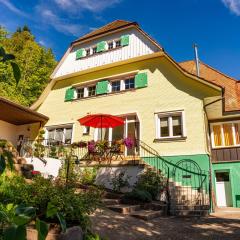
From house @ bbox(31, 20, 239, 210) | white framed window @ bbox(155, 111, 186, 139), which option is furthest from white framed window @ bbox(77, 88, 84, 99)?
white framed window @ bbox(155, 111, 186, 139)

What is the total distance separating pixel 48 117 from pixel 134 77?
6.46 m

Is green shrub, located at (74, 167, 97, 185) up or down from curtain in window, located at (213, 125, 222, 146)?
down

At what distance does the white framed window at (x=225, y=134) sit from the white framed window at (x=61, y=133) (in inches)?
346

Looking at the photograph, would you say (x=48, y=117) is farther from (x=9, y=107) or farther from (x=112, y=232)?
(x=112, y=232)

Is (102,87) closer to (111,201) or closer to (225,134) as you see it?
(225,134)

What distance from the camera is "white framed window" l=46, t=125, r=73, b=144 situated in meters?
17.0

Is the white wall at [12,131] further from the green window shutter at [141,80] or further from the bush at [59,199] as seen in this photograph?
the bush at [59,199]

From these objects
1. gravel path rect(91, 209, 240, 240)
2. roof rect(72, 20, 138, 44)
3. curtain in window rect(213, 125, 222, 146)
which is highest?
roof rect(72, 20, 138, 44)

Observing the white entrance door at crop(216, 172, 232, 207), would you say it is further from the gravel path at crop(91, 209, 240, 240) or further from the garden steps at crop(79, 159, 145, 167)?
the gravel path at crop(91, 209, 240, 240)

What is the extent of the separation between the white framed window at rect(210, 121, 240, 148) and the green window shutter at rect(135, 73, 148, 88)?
4.75 metres

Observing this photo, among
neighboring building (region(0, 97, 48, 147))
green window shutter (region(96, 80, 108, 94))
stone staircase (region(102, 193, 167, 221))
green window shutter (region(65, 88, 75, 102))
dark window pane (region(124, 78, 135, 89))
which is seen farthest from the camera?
green window shutter (region(65, 88, 75, 102))

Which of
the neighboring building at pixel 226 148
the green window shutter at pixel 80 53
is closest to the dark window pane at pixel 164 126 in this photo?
the neighboring building at pixel 226 148

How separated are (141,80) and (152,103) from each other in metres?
1.66

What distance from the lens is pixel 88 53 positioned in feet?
60.3
